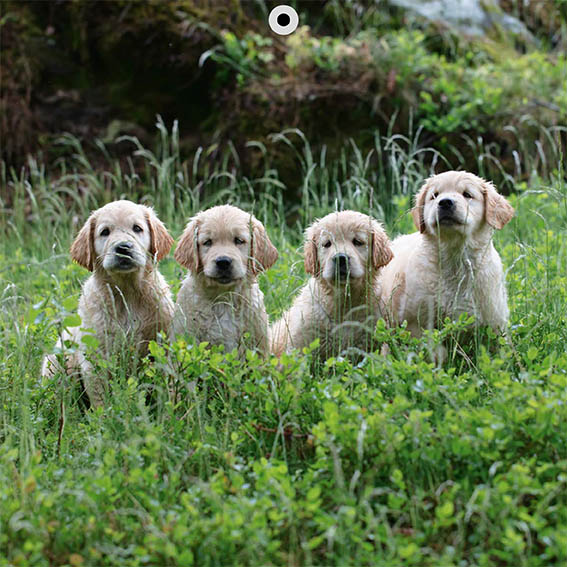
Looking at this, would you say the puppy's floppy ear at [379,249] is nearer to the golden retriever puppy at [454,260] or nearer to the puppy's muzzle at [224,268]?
the golden retriever puppy at [454,260]

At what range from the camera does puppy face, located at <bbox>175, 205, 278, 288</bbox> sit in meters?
4.37

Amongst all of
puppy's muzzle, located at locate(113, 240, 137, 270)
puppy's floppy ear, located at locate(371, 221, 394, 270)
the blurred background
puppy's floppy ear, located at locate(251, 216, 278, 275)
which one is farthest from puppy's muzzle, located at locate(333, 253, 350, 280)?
the blurred background

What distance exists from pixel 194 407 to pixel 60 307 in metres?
0.78

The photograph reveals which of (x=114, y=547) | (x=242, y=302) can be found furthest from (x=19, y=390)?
(x=114, y=547)

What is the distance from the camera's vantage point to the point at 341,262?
14.7 feet

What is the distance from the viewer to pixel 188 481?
10.5ft

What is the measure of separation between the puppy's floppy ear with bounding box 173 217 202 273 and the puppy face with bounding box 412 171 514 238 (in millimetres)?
1281

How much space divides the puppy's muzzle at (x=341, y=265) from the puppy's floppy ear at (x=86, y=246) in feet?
4.62

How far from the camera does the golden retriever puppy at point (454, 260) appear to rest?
4441 mm

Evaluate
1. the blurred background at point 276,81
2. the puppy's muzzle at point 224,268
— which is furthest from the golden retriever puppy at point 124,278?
the blurred background at point 276,81

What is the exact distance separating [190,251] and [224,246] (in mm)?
204

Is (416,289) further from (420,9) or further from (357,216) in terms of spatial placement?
(420,9)

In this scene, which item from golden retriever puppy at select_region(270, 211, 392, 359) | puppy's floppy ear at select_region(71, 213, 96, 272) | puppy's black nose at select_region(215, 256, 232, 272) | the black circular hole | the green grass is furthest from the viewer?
the black circular hole

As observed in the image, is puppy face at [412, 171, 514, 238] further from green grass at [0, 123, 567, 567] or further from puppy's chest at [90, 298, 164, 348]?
puppy's chest at [90, 298, 164, 348]
